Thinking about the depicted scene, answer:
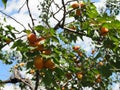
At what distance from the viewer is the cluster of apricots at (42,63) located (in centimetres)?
338

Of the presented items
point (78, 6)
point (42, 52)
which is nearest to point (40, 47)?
point (42, 52)

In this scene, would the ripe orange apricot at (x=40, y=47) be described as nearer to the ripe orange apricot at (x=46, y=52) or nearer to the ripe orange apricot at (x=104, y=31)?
the ripe orange apricot at (x=46, y=52)

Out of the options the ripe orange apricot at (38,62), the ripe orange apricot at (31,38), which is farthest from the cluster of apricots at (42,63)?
the ripe orange apricot at (31,38)

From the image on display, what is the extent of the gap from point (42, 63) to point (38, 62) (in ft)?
0.20

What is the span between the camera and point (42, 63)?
3.43 meters

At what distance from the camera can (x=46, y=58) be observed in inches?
133

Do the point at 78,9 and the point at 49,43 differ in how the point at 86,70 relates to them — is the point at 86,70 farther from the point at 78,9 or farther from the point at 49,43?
the point at 49,43

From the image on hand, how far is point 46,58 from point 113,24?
2.73 ft

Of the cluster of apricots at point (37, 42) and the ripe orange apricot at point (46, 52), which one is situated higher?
the cluster of apricots at point (37, 42)

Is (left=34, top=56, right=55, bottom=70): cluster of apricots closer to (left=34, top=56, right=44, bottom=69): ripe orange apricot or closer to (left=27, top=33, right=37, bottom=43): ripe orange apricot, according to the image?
(left=34, top=56, right=44, bottom=69): ripe orange apricot

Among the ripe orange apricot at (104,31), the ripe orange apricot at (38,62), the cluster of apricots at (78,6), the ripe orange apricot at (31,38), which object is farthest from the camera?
the cluster of apricots at (78,6)

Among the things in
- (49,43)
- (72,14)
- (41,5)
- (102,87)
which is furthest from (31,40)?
(41,5)

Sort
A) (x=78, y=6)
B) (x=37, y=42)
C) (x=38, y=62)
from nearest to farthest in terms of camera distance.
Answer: (x=38, y=62) < (x=37, y=42) < (x=78, y=6)

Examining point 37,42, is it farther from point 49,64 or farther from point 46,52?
point 49,64
